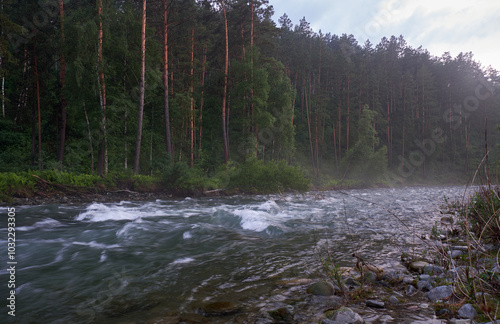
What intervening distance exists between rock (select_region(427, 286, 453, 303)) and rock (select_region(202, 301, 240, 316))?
2179mm

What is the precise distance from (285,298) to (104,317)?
2.04 m

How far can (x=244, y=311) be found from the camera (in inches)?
121

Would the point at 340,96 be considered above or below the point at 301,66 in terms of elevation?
below

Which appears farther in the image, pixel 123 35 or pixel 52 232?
pixel 123 35

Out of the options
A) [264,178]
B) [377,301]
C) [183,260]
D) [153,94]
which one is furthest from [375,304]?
[153,94]

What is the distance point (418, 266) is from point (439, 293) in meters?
1.10

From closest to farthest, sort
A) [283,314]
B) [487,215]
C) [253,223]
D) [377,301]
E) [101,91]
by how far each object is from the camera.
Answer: [283,314]
[377,301]
[487,215]
[253,223]
[101,91]

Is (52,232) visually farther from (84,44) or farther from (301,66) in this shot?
(301,66)

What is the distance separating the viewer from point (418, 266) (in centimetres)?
418

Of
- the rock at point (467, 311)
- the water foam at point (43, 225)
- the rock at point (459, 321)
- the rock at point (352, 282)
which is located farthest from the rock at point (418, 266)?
the water foam at point (43, 225)

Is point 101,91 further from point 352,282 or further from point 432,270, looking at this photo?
point 432,270

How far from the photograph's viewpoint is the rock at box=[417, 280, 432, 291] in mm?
3410

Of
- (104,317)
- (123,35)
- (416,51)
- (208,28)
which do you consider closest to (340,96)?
(208,28)

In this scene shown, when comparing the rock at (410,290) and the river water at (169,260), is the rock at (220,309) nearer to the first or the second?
the river water at (169,260)
